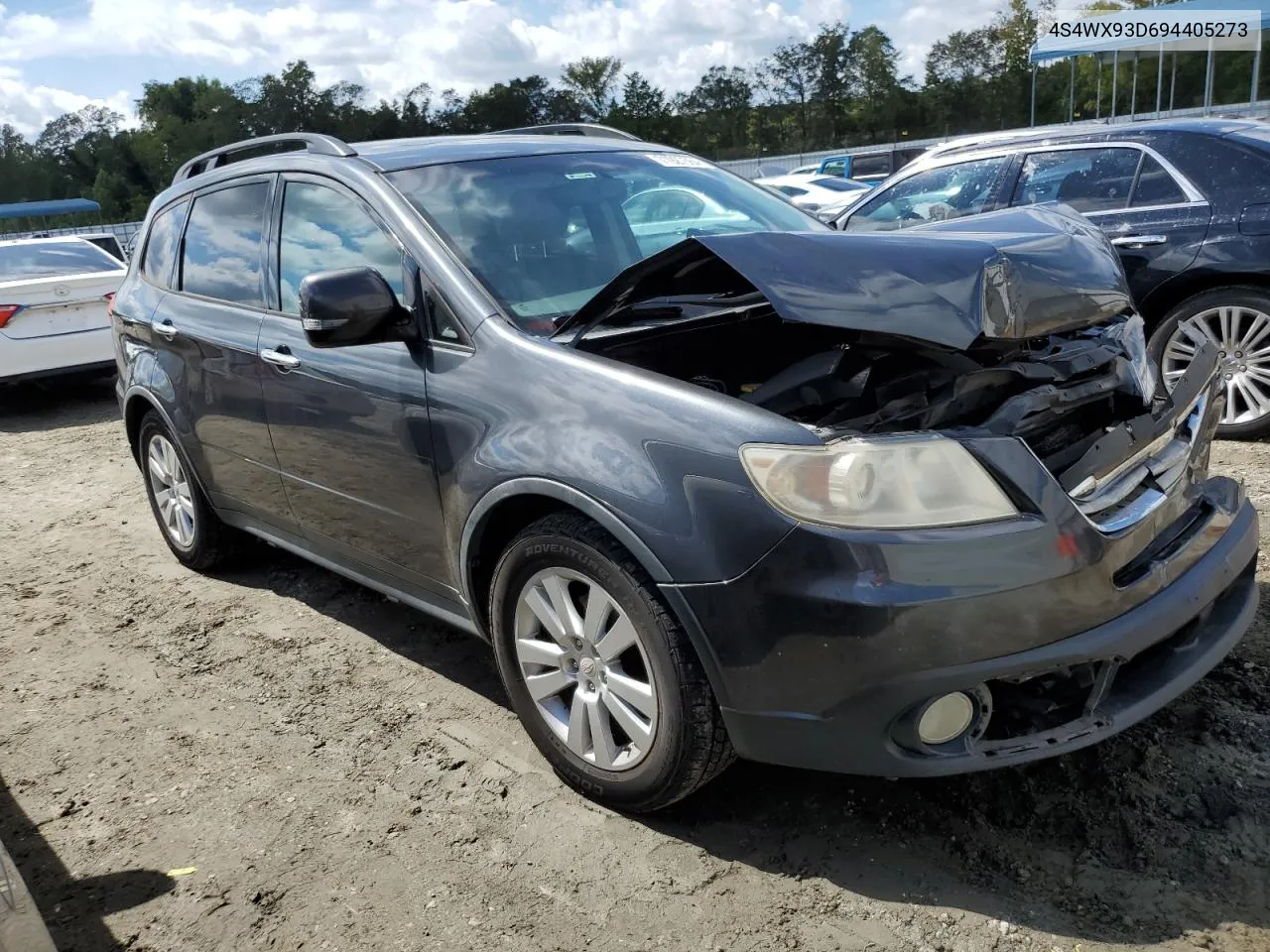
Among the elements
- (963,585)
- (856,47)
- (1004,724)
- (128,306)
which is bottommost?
(1004,724)

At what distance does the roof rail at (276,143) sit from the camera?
3.60m

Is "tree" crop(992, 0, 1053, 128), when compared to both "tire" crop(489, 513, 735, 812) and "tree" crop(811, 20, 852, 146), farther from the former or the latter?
"tire" crop(489, 513, 735, 812)

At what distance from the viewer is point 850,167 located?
25484mm

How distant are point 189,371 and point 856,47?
66.2 meters

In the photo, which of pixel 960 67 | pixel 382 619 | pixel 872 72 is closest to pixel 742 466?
pixel 382 619

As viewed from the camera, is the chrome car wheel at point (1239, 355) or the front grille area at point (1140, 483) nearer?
the front grille area at point (1140, 483)

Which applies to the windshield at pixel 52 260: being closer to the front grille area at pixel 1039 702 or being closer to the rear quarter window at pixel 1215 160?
the rear quarter window at pixel 1215 160

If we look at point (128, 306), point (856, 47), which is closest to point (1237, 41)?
point (128, 306)

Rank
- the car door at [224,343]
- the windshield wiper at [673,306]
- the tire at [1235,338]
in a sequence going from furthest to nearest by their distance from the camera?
1. the tire at [1235,338]
2. the car door at [224,343]
3. the windshield wiper at [673,306]

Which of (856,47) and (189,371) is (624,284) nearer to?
(189,371)

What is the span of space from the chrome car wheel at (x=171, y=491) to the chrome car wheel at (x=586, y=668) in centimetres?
255

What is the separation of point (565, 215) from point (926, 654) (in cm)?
193

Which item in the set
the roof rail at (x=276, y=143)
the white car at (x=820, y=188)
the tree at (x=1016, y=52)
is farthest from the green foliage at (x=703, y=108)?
the roof rail at (x=276, y=143)

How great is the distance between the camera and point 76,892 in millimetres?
2643
